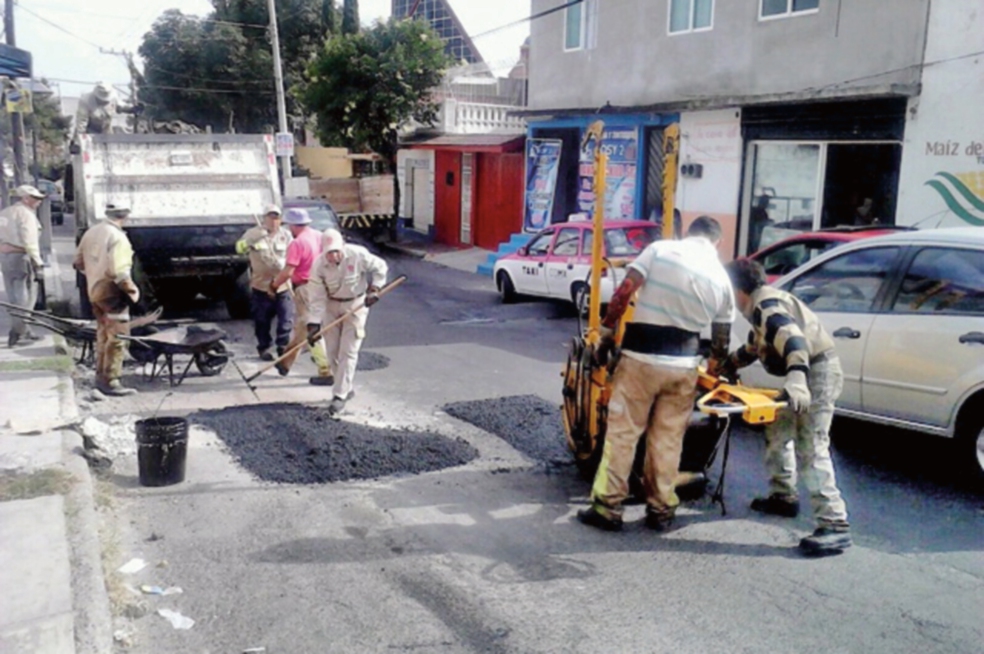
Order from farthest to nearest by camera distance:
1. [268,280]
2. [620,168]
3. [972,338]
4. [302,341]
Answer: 1. [620,168]
2. [268,280]
3. [302,341]
4. [972,338]

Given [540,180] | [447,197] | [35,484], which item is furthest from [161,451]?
[447,197]

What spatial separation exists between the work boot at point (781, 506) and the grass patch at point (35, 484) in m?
4.19

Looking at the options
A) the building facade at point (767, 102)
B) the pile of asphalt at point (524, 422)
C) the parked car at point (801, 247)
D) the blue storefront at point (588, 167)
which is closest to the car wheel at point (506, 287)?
the blue storefront at point (588, 167)

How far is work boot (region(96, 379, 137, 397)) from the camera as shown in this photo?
29.2ft

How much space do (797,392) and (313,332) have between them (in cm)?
474

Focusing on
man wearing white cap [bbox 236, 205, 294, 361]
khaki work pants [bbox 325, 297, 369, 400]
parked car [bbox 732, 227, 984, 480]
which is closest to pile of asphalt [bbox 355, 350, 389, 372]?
man wearing white cap [bbox 236, 205, 294, 361]

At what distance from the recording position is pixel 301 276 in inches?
393

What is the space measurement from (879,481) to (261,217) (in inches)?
350

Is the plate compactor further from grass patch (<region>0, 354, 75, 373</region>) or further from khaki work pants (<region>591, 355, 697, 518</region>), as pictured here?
grass patch (<region>0, 354, 75, 373</region>)

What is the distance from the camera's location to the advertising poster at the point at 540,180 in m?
21.0

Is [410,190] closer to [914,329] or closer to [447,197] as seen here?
[447,197]

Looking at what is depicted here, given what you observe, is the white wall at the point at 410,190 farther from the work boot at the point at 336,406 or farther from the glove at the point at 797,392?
the glove at the point at 797,392

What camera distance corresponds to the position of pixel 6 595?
14.3 feet

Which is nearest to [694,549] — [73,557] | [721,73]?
[73,557]
